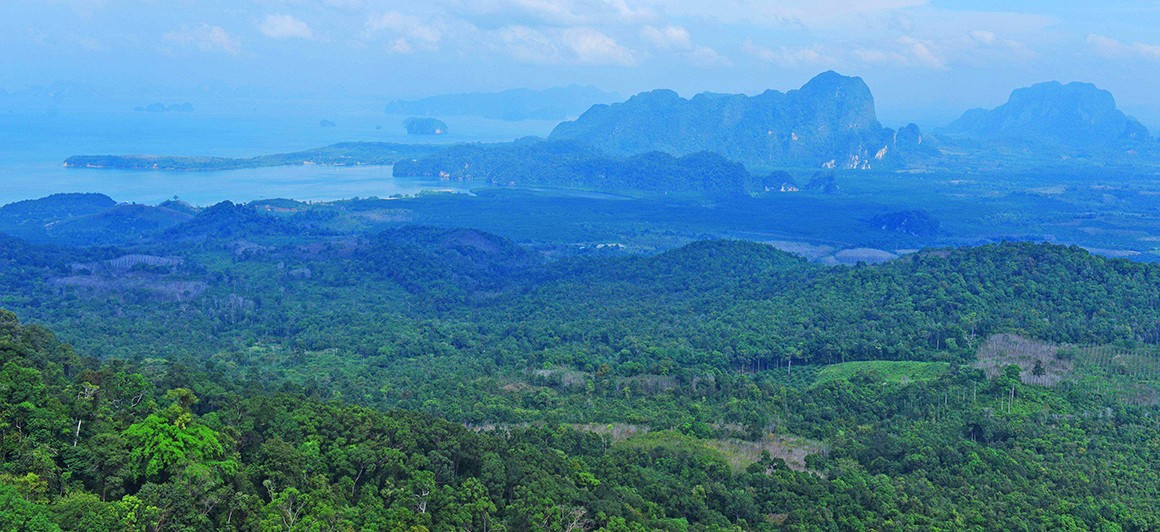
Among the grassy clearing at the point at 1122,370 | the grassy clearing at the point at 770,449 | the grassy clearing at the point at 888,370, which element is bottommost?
the grassy clearing at the point at 770,449

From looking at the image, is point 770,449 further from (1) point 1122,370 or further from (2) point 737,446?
(1) point 1122,370

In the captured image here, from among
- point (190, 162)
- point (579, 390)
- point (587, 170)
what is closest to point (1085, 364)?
point (579, 390)

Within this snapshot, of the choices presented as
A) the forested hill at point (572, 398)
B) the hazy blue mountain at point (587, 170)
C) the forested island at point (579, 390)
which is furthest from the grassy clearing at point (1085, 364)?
the hazy blue mountain at point (587, 170)

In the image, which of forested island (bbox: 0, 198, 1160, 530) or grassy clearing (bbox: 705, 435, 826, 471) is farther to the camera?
grassy clearing (bbox: 705, 435, 826, 471)

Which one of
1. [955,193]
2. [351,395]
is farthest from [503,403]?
[955,193]

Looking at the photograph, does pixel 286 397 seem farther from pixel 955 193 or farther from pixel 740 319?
pixel 955 193

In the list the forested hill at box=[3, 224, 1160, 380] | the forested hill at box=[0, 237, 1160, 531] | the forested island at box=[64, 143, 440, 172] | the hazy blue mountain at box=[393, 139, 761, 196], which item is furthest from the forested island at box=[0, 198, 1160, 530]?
the forested island at box=[64, 143, 440, 172]

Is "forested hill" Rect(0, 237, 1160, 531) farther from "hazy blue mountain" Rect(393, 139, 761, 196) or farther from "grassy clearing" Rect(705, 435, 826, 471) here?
"hazy blue mountain" Rect(393, 139, 761, 196)

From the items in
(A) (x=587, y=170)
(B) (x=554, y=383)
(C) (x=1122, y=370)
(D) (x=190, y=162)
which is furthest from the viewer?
(A) (x=587, y=170)

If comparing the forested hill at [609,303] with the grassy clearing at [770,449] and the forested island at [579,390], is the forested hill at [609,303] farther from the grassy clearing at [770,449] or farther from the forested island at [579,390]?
the grassy clearing at [770,449]

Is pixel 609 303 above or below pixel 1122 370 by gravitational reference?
above
